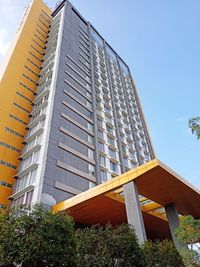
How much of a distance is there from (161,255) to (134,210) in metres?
4.12

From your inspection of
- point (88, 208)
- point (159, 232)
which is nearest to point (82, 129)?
point (88, 208)

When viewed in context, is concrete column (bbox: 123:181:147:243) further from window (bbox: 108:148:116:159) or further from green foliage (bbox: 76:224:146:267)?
window (bbox: 108:148:116:159)

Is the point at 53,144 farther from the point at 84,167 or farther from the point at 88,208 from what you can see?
the point at 88,208

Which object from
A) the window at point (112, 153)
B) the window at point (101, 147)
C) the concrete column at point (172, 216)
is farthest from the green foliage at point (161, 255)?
the window at point (112, 153)

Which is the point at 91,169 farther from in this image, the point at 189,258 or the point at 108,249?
the point at 108,249

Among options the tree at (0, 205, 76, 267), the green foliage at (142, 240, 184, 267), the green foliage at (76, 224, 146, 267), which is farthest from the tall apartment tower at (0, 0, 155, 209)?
the green foliage at (142, 240, 184, 267)

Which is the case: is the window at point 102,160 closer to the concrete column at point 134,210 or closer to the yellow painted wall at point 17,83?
the yellow painted wall at point 17,83

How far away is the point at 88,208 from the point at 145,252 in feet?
29.6

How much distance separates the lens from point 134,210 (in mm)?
15938

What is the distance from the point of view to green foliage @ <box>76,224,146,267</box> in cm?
982

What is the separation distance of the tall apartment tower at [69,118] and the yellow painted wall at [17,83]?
0.19m

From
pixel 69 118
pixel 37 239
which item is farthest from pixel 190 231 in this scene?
pixel 69 118

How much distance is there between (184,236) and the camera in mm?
13656

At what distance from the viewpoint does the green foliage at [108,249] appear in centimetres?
982
